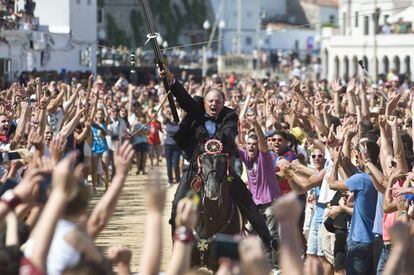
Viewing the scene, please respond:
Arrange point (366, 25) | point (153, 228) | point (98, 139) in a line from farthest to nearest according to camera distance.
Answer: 1. point (366, 25)
2. point (98, 139)
3. point (153, 228)

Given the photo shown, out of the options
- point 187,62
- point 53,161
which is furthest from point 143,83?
point 53,161

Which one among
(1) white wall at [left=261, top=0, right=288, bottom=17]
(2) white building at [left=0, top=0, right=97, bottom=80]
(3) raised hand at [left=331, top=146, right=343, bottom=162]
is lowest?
(3) raised hand at [left=331, top=146, right=343, bottom=162]

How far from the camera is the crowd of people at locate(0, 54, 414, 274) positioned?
23.2 ft

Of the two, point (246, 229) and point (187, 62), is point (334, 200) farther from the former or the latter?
point (187, 62)

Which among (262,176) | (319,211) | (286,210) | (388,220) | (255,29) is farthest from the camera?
(255,29)

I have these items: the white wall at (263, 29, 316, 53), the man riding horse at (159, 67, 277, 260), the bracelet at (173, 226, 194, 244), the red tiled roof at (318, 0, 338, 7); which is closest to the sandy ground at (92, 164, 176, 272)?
the man riding horse at (159, 67, 277, 260)

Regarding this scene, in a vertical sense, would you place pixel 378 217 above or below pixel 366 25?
below

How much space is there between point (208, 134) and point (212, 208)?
2.84 feet

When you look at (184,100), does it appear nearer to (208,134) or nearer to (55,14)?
(208,134)

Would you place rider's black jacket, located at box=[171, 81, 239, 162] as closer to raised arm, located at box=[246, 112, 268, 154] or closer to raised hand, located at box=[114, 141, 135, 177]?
raised arm, located at box=[246, 112, 268, 154]

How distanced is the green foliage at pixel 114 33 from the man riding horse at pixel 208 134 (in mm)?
87779

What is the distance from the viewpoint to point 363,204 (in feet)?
41.1

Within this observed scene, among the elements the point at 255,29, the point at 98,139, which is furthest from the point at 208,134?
the point at 255,29

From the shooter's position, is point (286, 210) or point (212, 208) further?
A: point (212, 208)
